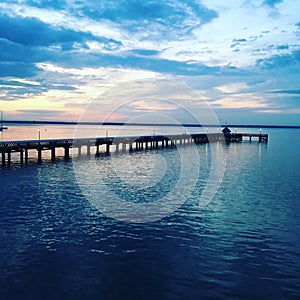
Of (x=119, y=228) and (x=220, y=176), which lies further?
(x=220, y=176)

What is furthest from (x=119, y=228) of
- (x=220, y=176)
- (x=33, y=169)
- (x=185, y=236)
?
(x=33, y=169)

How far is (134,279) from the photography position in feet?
43.4

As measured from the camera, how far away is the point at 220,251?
15977 mm

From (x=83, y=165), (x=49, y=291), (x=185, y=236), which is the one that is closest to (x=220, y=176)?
(x=83, y=165)

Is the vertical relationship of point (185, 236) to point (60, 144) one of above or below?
below

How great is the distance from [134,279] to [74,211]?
10177 mm

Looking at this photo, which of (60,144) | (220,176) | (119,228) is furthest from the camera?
(60,144)

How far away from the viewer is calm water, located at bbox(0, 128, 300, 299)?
41.1 feet

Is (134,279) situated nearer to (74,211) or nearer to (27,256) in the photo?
(27,256)

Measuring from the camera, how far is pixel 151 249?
16203 millimetres

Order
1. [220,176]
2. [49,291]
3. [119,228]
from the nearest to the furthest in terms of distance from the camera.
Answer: [49,291] → [119,228] → [220,176]

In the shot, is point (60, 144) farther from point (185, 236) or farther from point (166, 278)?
point (166, 278)

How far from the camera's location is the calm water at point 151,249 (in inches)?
493

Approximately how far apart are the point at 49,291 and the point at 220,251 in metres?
7.97
